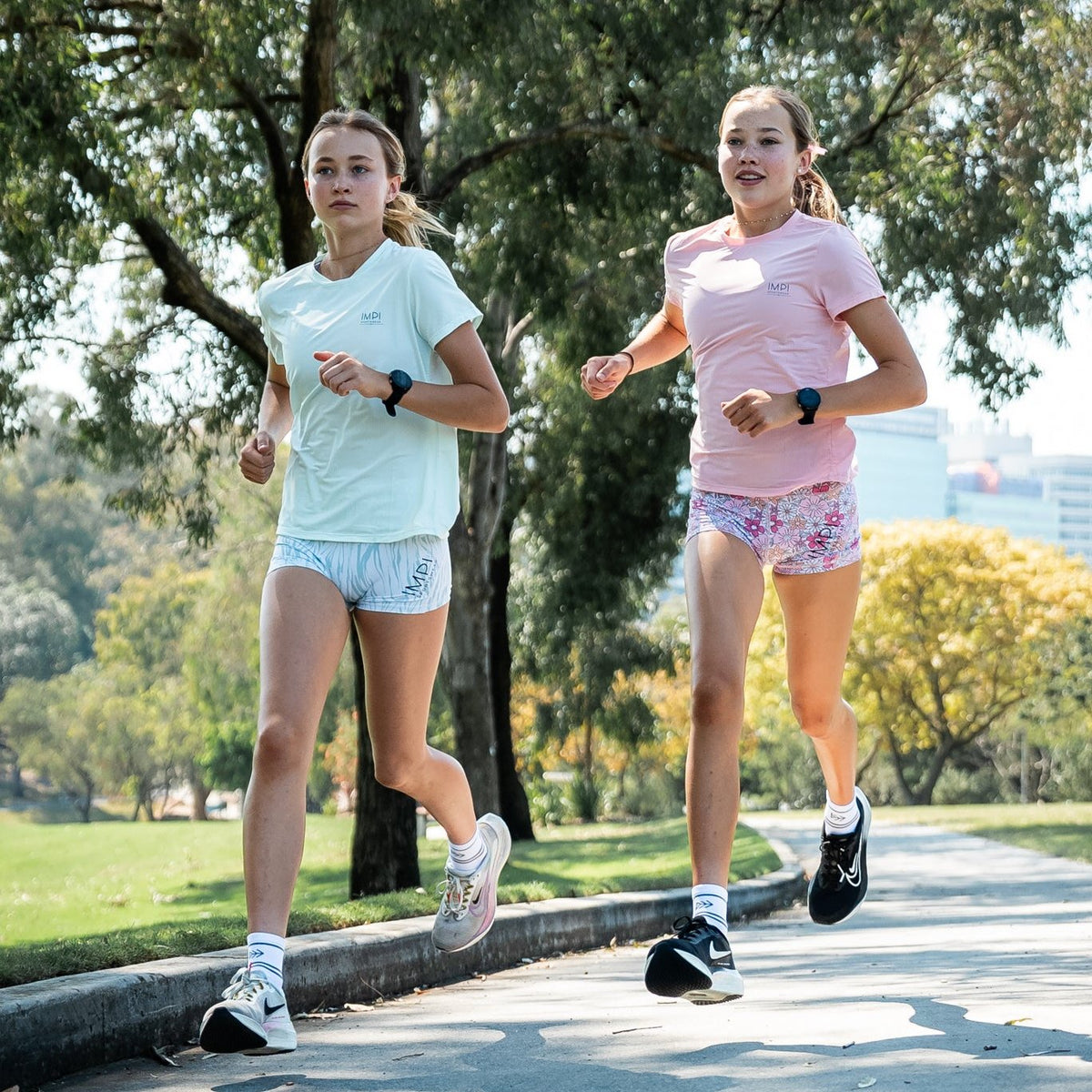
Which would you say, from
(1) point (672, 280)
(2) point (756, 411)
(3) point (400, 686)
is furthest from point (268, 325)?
Answer: (2) point (756, 411)

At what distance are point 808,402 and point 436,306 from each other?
1.12 meters

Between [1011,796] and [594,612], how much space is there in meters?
38.5

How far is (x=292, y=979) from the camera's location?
5.46 m

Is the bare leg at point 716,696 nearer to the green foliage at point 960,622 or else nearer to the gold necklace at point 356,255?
the gold necklace at point 356,255

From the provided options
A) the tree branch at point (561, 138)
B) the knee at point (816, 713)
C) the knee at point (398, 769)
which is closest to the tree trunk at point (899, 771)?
the tree branch at point (561, 138)

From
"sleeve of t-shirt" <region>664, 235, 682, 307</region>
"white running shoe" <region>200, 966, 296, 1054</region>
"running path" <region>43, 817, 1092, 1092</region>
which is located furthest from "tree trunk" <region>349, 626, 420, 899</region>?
"white running shoe" <region>200, 966, 296, 1054</region>

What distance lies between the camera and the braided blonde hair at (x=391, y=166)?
4895mm

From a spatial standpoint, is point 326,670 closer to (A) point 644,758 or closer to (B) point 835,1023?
(B) point 835,1023

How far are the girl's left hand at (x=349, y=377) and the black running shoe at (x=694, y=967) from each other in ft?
5.46

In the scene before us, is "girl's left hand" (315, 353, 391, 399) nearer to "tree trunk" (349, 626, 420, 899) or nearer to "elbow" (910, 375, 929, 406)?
"elbow" (910, 375, 929, 406)

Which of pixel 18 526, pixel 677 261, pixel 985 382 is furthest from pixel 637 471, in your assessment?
pixel 18 526

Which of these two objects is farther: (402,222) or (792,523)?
(402,222)

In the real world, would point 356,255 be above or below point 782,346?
above

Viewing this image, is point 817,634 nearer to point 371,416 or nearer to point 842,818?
point 842,818
